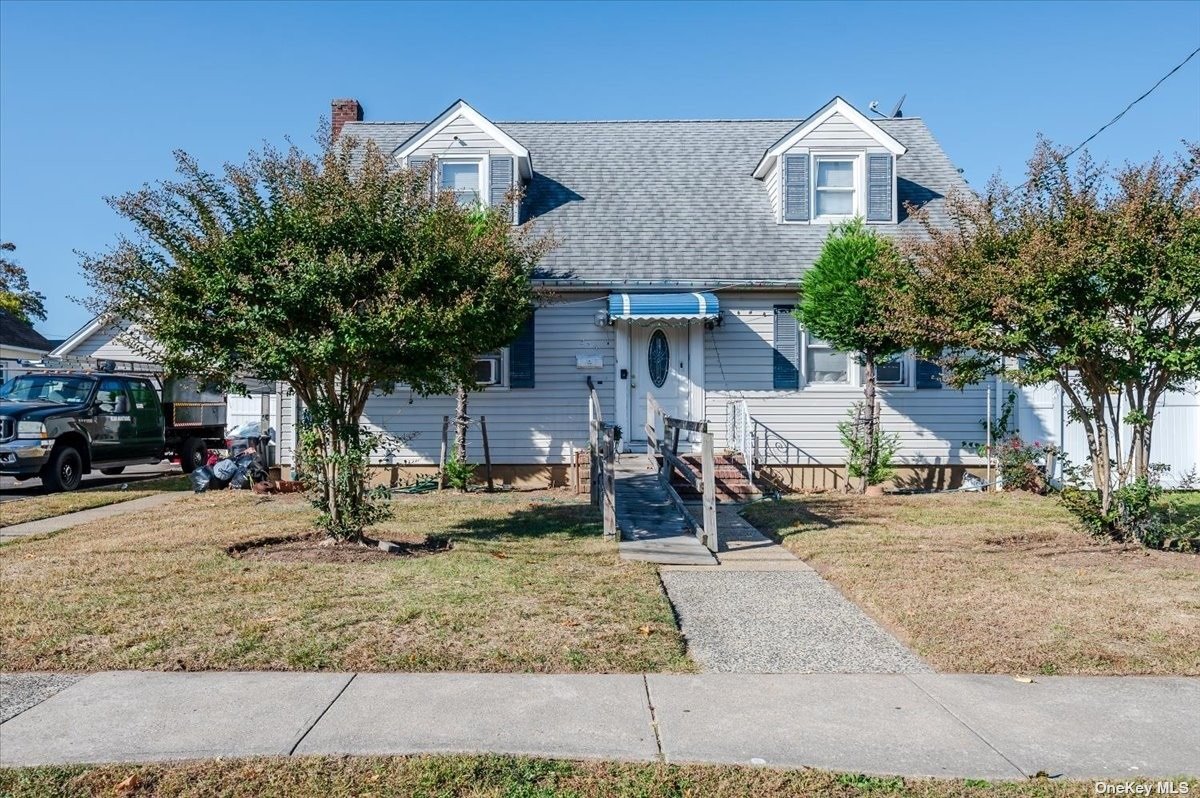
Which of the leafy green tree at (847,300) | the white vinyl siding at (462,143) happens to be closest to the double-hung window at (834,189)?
the leafy green tree at (847,300)

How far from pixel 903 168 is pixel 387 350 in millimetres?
12258

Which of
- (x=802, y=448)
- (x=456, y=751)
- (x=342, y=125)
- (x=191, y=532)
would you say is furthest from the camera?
(x=342, y=125)

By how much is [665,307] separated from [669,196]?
3.49 meters

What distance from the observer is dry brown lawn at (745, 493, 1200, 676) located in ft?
17.2

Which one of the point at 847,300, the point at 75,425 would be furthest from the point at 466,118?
the point at 75,425

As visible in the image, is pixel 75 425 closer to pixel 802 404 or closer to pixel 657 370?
pixel 657 370

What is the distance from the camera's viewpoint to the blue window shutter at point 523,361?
14.2 meters

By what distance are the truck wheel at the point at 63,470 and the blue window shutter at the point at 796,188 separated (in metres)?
12.8

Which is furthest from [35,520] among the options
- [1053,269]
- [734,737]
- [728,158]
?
[728,158]

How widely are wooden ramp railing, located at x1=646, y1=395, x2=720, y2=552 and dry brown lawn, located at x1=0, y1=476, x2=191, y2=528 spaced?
8.04m

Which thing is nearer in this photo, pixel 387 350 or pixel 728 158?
A: pixel 387 350

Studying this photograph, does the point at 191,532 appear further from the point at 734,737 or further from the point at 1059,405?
the point at 1059,405

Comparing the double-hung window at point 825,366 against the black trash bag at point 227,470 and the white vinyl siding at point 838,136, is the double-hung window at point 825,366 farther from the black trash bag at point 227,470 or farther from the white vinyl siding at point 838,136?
the black trash bag at point 227,470

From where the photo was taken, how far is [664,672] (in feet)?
16.3
